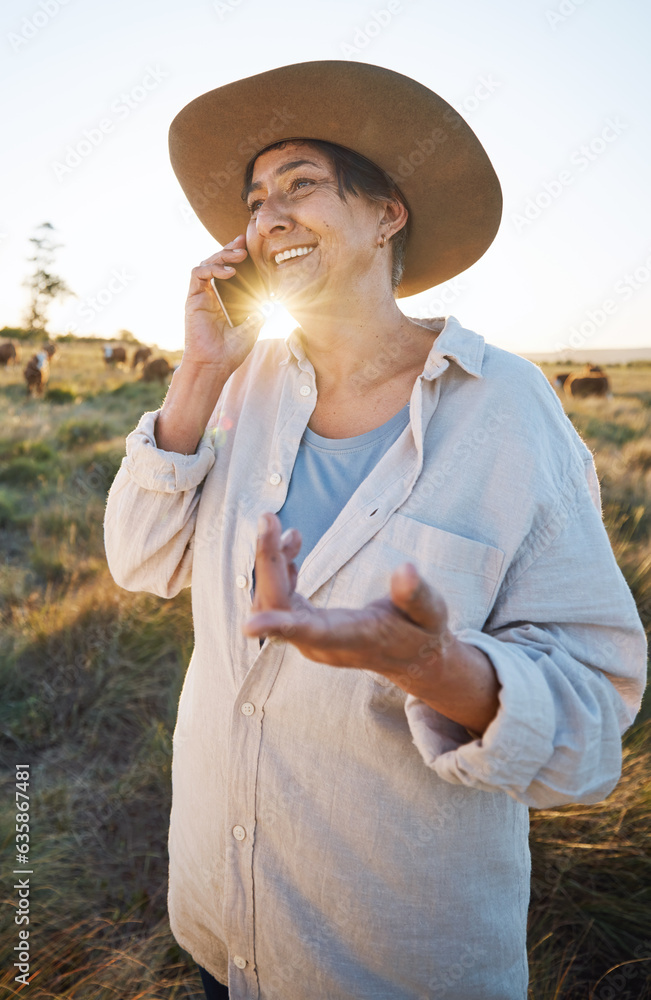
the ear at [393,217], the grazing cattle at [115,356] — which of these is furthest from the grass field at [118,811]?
the grazing cattle at [115,356]

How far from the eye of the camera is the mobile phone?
6.91ft

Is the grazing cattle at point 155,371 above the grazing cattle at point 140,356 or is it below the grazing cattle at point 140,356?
below

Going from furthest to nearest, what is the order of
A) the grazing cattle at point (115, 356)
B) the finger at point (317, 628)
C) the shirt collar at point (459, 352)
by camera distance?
the grazing cattle at point (115, 356)
the shirt collar at point (459, 352)
the finger at point (317, 628)

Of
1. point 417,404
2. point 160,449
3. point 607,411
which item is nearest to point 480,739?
point 417,404

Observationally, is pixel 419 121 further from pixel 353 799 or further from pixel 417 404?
pixel 353 799

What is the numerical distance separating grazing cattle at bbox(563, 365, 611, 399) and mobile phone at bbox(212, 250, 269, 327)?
20.4 metres

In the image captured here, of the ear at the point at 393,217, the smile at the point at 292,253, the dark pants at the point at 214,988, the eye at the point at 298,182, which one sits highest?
the eye at the point at 298,182


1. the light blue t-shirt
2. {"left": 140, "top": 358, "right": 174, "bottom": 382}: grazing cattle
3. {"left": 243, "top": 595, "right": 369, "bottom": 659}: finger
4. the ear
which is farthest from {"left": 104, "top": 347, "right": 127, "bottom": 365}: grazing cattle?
{"left": 243, "top": 595, "right": 369, "bottom": 659}: finger

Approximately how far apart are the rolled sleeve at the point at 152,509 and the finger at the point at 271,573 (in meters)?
0.92

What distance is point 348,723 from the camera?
59.2 inches

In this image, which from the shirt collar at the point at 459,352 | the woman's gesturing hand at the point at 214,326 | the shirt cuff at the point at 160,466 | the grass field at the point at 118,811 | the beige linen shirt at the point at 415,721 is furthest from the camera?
the grass field at the point at 118,811

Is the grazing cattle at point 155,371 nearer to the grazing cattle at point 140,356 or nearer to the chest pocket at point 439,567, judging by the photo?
the grazing cattle at point 140,356

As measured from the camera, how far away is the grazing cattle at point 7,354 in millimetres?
21703

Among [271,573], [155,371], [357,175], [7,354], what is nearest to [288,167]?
[357,175]
